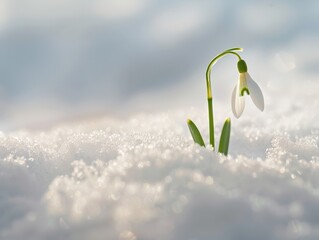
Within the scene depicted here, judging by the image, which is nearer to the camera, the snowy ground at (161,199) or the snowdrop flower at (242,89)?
the snowy ground at (161,199)

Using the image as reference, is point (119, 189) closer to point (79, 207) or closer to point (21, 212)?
point (79, 207)

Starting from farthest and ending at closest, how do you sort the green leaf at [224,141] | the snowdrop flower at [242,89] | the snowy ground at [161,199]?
the snowdrop flower at [242,89] < the green leaf at [224,141] < the snowy ground at [161,199]

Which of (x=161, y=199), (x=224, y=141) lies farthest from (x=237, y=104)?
(x=161, y=199)

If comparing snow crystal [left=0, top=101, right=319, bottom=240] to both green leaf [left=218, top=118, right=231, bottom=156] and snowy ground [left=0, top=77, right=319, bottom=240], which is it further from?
green leaf [left=218, top=118, right=231, bottom=156]

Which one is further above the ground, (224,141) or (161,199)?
(224,141)

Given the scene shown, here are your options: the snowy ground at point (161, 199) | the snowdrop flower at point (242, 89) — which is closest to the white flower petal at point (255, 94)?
the snowdrop flower at point (242, 89)

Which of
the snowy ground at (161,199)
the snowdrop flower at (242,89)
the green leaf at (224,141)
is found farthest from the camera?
the snowdrop flower at (242,89)

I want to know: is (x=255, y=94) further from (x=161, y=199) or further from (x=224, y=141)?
(x=161, y=199)

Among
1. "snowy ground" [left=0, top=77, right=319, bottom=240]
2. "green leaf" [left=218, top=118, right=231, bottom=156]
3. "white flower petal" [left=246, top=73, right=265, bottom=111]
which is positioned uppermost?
"white flower petal" [left=246, top=73, right=265, bottom=111]

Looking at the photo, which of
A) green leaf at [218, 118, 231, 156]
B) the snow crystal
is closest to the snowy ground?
the snow crystal

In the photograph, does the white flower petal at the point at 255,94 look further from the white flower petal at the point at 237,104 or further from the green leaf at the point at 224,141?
the green leaf at the point at 224,141
